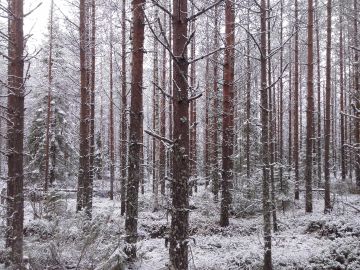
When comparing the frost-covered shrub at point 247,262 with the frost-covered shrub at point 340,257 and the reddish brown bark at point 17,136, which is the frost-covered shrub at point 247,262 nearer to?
the frost-covered shrub at point 340,257

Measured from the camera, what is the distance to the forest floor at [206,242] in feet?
24.1

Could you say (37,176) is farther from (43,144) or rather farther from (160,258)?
(160,258)

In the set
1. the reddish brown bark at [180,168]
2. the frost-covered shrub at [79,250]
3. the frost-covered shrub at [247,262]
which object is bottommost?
the frost-covered shrub at [247,262]

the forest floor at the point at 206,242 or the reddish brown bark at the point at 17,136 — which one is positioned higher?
the reddish brown bark at the point at 17,136

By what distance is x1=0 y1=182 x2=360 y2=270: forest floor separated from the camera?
734cm

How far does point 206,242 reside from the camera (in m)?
10.8

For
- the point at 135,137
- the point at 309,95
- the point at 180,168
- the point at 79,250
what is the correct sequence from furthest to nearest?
the point at 309,95 → the point at 135,137 → the point at 79,250 → the point at 180,168

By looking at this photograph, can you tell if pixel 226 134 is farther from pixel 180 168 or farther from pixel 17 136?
pixel 180 168

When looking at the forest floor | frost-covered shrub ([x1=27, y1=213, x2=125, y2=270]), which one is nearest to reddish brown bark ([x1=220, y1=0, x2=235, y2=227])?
the forest floor

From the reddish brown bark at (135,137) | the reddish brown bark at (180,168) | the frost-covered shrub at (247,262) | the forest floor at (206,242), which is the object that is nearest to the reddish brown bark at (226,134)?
the forest floor at (206,242)

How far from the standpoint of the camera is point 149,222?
13.9 m

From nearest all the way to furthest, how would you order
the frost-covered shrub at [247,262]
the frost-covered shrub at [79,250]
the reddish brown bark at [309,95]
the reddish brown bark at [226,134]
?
the frost-covered shrub at [79,250] < the frost-covered shrub at [247,262] < the reddish brown bark at [226,134] < the reddish brown bark at [309,95]

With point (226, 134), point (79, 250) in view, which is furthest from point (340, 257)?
point (79, 250)

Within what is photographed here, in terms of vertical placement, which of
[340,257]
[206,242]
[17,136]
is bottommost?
[206,242]
